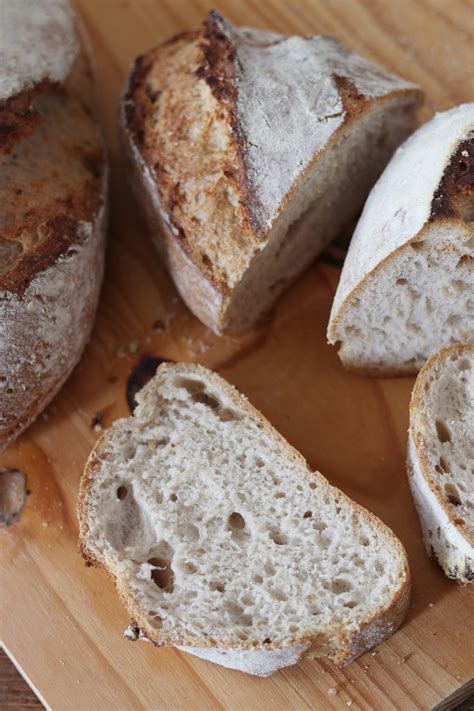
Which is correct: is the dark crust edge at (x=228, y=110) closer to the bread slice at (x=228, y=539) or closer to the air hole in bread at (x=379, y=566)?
the bread slice at (x=228, y=539)

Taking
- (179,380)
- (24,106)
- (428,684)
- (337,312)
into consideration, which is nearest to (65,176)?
(24,106)

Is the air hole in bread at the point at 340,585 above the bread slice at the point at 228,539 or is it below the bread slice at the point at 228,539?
below

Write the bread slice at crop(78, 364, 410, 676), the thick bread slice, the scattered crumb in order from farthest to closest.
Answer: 1. the thick bread slice
2. the scattered crumb
3. the bread slice at crop(78, 364, 410, 676)

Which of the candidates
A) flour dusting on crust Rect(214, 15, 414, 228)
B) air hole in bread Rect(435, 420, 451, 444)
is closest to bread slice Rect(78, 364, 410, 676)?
air hole in bread Rect(435, 420, 451, 444)

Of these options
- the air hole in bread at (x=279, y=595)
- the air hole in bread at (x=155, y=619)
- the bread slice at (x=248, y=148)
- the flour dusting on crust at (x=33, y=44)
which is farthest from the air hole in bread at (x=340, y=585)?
the flour dusting on crust at (x=33, y=44)

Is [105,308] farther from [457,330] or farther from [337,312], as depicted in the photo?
[457,330]

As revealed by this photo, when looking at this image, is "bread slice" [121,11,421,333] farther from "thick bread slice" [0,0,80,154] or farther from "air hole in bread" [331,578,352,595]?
"air hole in bread" [331,578,352,595]
